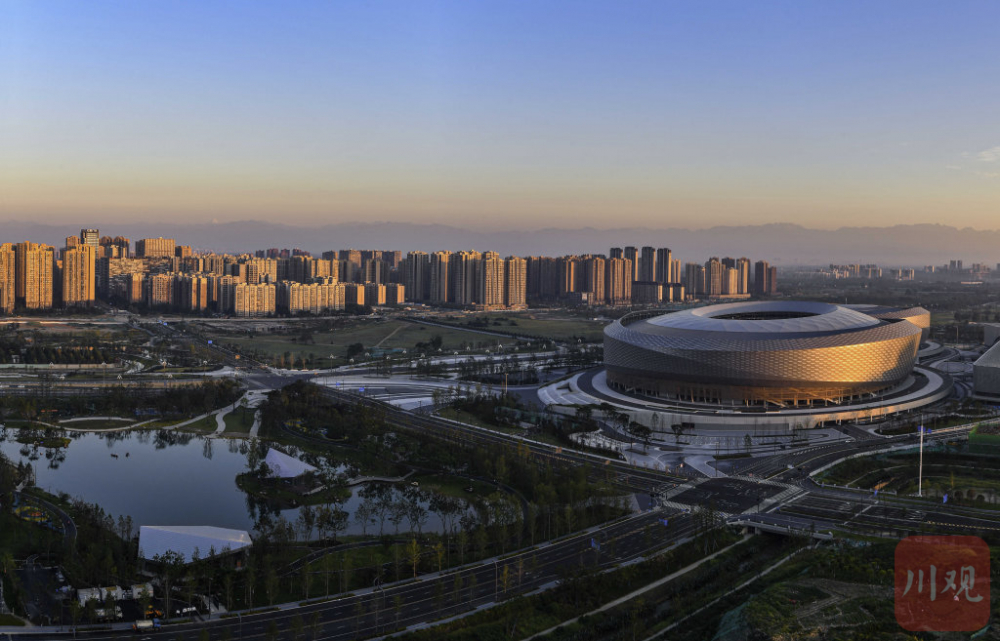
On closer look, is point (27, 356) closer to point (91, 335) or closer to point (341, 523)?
point (91, 335)

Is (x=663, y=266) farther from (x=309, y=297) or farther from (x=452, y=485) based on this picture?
(x=452, y=485)

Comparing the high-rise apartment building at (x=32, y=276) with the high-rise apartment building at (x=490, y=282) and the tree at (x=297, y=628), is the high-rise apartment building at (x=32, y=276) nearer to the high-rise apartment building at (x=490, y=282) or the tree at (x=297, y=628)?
the high-rise apartment building at (x=490, y=282)

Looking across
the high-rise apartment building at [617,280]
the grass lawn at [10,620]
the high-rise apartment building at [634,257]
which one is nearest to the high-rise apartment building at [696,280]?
the high-rise apartment building at [634,257]

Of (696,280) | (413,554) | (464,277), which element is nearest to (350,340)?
Result: (464,277)

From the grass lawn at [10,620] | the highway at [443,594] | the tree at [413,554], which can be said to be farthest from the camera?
the tree at [413,554]

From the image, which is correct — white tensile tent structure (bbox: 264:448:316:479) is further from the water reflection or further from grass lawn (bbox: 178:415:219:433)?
grass lawn (bbox: 178:415:219:433)

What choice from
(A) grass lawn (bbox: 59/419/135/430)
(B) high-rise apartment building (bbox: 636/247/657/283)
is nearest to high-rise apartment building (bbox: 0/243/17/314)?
(A) grass lawn (bbox: 59/419/135/430)
